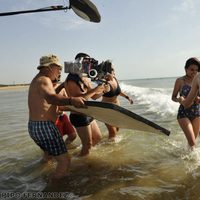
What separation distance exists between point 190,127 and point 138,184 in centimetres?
153

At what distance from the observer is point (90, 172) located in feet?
17.8

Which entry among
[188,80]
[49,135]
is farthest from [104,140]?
[49,135]

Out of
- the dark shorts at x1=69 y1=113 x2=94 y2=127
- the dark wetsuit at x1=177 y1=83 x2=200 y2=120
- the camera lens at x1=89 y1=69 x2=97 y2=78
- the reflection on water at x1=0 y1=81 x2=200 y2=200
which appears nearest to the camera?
the reflection on water at x1=0 y1=81 x2=200 y2=200

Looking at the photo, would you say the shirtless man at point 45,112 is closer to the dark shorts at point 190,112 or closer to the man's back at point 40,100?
the man's back at point 40,100

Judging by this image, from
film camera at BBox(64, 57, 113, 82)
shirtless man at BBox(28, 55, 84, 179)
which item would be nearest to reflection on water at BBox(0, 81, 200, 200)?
shirtless man at BBox(28, 55, 84, 179)

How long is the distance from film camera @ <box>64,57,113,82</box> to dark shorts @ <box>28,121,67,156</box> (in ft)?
3.04

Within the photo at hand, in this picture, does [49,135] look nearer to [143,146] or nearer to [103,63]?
[103,63]

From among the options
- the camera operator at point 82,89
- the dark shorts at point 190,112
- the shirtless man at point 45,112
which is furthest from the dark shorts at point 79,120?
the dark shorts at point 190,112

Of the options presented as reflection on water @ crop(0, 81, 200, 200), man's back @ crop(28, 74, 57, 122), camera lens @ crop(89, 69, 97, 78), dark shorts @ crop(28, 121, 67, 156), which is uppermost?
camera lens @ crop(89, 69, 97, 78)

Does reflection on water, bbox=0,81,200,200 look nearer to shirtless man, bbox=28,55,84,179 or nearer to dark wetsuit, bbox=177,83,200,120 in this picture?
shirtless man, bbox=28,55,84,179

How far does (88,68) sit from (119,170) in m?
1.85

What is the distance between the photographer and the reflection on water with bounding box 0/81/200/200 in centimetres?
444

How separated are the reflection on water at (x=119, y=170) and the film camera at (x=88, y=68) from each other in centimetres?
163

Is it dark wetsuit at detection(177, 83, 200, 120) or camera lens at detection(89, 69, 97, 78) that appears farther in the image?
dark wetsuit at detection(177, 83, 200, 120)
